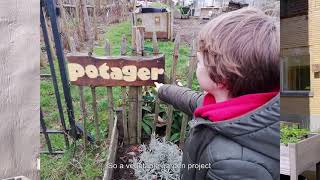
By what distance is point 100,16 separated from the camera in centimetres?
129

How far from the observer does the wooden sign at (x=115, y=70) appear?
1273 mm

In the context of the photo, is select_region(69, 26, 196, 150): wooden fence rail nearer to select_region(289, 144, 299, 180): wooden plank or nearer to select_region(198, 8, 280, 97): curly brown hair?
select_region(198, 8, 280, 97): curly brown hair

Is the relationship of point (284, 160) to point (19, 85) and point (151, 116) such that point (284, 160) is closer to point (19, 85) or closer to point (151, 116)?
point (151, 116)

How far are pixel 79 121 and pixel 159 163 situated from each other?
1.11 ft

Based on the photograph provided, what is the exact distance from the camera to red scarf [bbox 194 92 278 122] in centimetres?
111

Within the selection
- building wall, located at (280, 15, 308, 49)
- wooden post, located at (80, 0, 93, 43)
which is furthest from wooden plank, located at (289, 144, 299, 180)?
wooden post, located at (80, 0, 93, 43)

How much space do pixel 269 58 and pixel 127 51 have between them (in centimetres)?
46

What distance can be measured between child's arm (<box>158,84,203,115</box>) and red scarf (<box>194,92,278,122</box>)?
0.60 feet

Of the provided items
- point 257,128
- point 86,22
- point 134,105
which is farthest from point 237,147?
point 86,22

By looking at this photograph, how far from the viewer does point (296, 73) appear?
59.7 inches

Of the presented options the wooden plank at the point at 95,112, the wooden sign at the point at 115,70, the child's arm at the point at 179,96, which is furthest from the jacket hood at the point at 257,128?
the wooden plank at the point at 95,112

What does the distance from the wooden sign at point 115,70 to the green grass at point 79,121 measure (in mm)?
27

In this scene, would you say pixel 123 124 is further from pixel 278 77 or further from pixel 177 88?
pixel 278 77

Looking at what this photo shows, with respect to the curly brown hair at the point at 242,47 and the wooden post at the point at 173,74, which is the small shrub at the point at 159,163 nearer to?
the wooden post at the point at 173,74
